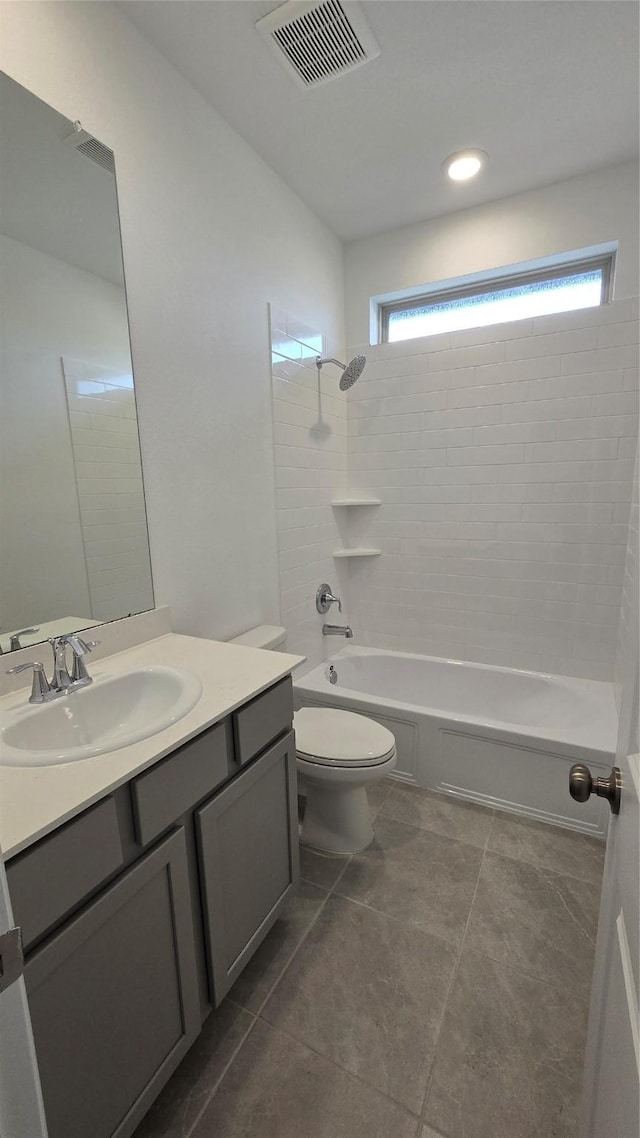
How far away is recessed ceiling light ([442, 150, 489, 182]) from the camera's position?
6.30 ft

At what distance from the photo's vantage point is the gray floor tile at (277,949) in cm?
127

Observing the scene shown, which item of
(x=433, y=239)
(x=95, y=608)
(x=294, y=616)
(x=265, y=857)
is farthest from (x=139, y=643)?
(x=433, y=239)

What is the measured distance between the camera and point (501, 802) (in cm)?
199

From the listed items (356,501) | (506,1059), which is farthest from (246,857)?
(356,501)

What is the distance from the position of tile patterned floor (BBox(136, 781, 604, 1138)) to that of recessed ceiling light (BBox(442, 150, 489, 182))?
2.82 m

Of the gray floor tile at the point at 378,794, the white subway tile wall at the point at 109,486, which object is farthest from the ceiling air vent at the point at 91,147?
the gray floor tile at the point at 378,794

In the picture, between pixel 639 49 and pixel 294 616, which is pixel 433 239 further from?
pixel 294 616

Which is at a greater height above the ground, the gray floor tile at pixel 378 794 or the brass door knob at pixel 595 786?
the brass door knob at pixel 595 786

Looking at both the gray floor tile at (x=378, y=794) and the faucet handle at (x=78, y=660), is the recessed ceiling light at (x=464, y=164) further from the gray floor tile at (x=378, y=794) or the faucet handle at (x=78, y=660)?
the gray floor tile at (x=378, y=794)

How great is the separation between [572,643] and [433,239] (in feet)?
7.29

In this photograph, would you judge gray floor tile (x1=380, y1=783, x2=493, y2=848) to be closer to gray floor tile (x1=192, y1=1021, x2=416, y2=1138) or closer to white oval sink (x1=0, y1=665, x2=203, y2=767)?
gray floor tile (x1=192, y1=1021, x2=416, y2=1138)

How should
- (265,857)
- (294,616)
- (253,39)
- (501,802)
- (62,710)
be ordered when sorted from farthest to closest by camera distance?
(294,616), (501,802), (253,39), (265,857), (62,710)

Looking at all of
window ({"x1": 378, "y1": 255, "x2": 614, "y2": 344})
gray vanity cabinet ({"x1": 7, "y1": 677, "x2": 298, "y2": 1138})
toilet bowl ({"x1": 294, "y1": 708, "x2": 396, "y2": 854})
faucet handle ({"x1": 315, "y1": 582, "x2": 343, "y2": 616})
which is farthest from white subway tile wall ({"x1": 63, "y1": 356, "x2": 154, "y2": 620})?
window ({"x1": 378, "y1": 255, "x2": 614, "y2": 344})

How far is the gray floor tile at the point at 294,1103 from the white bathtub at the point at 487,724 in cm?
115
